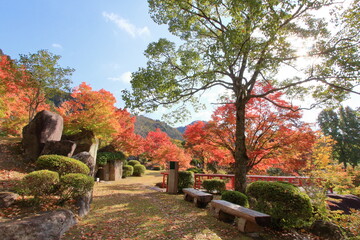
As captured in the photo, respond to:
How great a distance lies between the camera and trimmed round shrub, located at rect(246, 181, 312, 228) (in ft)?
13.5

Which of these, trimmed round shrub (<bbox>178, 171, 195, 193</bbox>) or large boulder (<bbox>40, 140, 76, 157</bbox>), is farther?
trimmed round shrub (<bbox>178, 171, 195, 193</bbox>)

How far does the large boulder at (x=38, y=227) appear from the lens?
9.11 feet

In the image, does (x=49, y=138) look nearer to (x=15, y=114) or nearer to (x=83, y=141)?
(x=83, y=141)

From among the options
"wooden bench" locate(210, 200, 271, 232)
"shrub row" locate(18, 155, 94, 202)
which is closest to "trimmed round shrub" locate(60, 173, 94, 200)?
"shrub row" locate(18, 155, 94, 202)

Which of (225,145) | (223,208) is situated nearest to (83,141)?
(225,145)

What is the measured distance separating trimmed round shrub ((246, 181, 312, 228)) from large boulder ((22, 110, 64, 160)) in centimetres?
1024

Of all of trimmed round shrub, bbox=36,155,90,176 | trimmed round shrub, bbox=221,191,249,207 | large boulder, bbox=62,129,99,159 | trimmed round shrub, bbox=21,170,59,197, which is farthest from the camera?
large boulder, bbox=62,129,99,159

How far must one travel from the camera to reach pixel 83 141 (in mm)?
11758

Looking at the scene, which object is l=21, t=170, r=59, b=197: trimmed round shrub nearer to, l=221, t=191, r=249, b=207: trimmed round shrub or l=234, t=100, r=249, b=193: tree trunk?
l=221, t=191, r=249, b=207: trimmed round shrub

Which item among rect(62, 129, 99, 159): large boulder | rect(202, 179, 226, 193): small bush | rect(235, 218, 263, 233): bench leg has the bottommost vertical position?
rect(235, 218, 263, 233): bench leg

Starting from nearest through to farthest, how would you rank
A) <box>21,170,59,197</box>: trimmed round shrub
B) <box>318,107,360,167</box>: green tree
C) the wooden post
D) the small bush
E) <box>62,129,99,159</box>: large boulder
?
<box>21,170,59,197</box>: trimmed round shrub < the small bush < the wooden post < <box>62,129,99,159</box>: large boulder < <box>318,107,360,167</box>: green tree

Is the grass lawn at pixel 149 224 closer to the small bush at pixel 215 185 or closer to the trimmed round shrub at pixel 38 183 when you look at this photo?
the trimmed round shrub at pixel 38 183

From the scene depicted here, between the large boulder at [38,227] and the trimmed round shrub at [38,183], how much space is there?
1.28 metres

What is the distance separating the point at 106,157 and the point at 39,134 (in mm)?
5917
